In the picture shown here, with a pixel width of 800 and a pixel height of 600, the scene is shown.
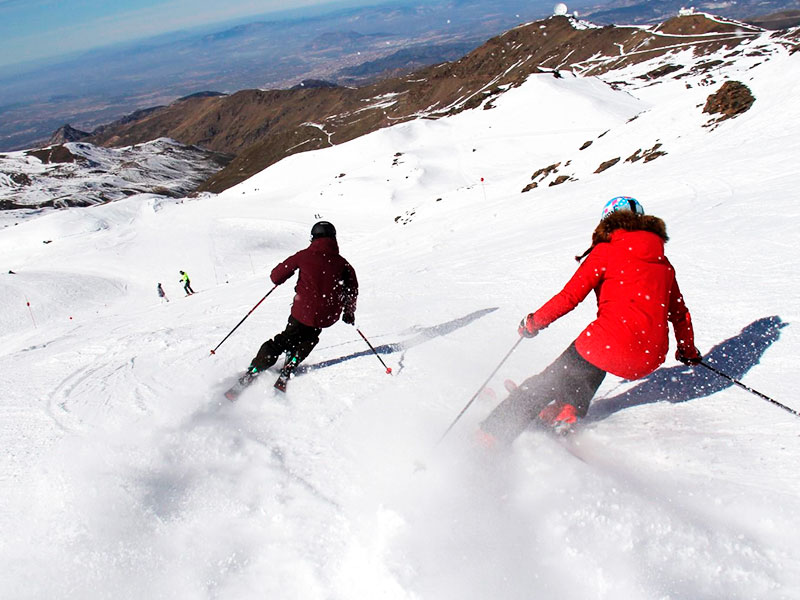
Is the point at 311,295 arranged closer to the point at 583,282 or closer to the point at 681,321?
the point at 583,282

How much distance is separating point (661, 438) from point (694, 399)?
770 mm

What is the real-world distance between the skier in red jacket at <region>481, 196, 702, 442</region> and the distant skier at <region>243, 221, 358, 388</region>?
2466mm

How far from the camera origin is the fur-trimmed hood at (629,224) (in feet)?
12.8

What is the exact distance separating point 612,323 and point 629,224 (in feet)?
2.65

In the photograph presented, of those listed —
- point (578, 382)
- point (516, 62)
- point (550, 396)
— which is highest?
point (516, 62)

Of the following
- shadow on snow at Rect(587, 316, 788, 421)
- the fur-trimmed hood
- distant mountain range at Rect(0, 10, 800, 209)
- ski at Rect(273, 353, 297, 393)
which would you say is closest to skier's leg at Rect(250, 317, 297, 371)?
ski at Rect(273, 353, 297, 393)

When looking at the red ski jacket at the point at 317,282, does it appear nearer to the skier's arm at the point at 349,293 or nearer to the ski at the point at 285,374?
the skier's arm at the point at 349,293

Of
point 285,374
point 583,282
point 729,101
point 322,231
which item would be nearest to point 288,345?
point 285,374

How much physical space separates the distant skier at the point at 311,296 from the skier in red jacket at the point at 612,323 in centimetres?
247

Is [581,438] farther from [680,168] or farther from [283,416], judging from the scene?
[680,168]

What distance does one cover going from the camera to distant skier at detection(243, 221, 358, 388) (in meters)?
5.73

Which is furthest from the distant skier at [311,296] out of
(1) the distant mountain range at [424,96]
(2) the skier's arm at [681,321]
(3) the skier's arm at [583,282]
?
(1) the distant mountain range at [424,96]

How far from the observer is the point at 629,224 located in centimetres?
391

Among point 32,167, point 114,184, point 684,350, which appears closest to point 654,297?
point 684,350
